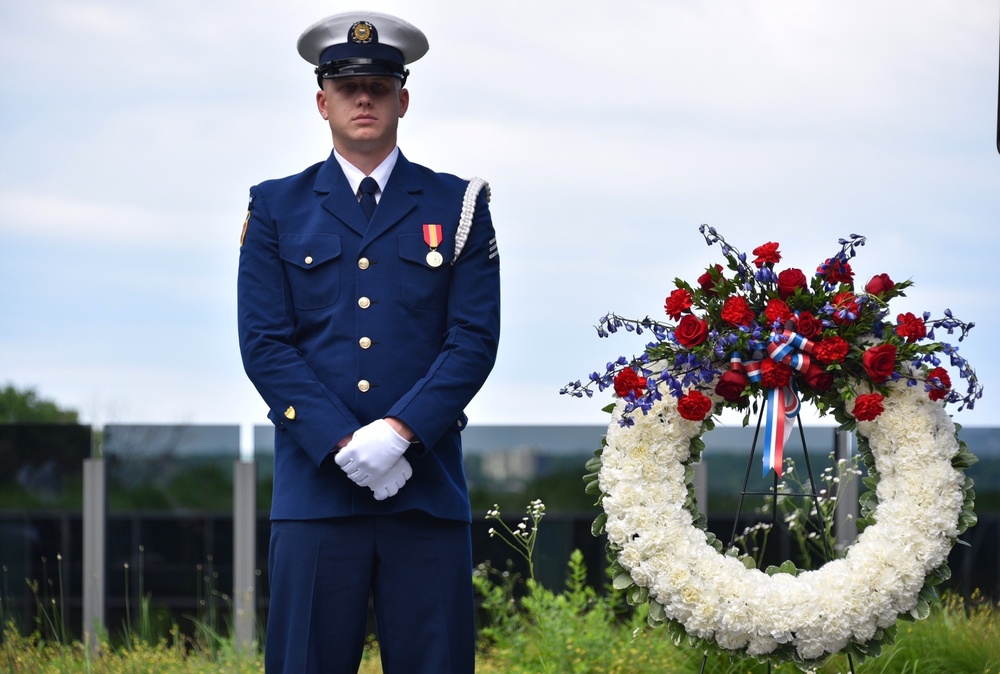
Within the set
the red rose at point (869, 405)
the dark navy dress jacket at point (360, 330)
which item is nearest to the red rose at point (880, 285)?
the red rose at point (869, 405)

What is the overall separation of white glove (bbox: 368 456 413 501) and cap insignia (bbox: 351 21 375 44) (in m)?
1.13

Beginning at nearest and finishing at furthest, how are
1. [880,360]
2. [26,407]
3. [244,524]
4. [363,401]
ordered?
1. [363,401]
2. [880,360]
3. [244,524]
4. [26,407]

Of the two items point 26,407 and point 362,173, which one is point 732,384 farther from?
point 26,407

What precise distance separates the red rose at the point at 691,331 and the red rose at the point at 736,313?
0.07 metres

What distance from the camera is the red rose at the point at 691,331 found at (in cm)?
361

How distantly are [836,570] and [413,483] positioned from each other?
4.20 feet

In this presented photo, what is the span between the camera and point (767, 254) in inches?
147

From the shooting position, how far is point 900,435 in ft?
12.1

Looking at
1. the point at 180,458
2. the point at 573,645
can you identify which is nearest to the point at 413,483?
the point at 573,645

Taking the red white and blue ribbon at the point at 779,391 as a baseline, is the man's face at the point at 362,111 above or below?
above

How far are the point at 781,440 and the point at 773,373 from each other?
201mm

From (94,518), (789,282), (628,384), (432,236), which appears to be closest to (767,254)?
(789,282)

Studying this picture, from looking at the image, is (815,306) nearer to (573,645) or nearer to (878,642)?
(878,642)

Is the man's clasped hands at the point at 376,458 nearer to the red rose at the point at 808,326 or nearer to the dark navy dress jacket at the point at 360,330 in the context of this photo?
the dark navy dress jacket at the point at 360,330
